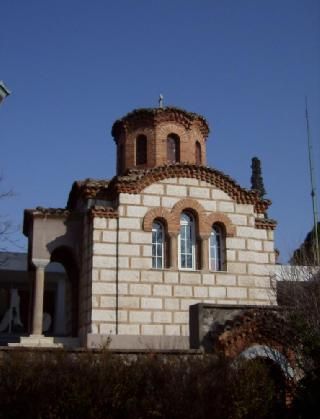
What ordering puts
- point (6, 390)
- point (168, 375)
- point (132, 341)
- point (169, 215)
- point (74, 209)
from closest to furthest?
Answer: point (6, 390) < point (168, 375) < point (132, 341) < point (169, 215) < point (74, 209)

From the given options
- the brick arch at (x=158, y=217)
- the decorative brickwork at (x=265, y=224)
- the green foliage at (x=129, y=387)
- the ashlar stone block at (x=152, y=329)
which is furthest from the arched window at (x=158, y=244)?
the green foliage at (x=129, y=387)

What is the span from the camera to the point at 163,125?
23000mm

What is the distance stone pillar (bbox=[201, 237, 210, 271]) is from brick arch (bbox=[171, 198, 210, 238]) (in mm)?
188

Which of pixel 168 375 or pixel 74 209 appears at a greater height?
pixel 74 209

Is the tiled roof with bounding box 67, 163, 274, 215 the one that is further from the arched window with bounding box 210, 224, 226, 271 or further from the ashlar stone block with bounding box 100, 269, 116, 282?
the ashlar stone block with bounding box 100, 269, 116, 282

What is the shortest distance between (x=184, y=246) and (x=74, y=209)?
4.65m

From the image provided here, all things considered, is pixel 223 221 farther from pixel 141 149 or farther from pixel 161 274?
pixel 141 149

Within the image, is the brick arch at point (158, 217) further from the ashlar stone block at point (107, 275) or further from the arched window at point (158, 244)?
the ashlar stone block at point (107, 275)

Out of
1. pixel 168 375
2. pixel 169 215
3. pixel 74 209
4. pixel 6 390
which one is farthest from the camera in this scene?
pixel 74 209

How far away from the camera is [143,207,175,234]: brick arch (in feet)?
64.3

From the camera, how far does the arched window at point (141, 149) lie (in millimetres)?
23062

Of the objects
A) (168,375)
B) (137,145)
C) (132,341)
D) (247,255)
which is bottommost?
(168,375)

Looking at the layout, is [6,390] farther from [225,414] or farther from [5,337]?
[5,337]

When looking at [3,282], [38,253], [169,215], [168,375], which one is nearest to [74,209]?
[38,253]
